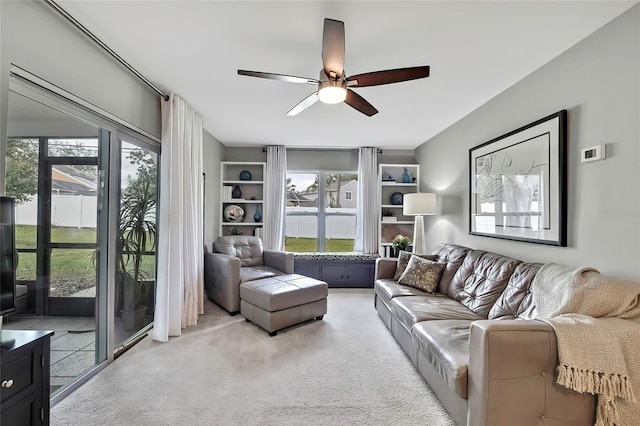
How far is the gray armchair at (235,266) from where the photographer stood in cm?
343

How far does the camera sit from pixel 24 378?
4.25 ft

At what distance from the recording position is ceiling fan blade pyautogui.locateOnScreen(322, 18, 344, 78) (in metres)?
1.60

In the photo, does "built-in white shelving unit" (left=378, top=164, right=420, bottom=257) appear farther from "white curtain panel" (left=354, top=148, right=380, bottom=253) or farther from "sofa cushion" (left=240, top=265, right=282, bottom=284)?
"sofa cushion" (left=240, top=265, right=282, bottom=284)

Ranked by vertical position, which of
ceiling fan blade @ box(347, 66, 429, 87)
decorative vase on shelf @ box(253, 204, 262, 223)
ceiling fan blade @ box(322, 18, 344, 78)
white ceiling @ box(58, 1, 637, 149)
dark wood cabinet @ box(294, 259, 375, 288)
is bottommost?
dark wood cabinet @ box(294, 259, 375, 288)

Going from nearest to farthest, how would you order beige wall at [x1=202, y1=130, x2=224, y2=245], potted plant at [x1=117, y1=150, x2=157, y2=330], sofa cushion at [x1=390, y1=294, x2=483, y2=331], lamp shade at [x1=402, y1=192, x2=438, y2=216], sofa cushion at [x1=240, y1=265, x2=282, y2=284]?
sofa cushion at [x1=390, y1=294, x2=483, y2=331]
potted plant at [x1=117, y1=150, x2=157, y2=330]
sofa cushion at [x1=240, y1=265, x2=282, y2=284]
lamp shade at [x1=402, y1=192, x2=438, y2=216]
beige wall at [x1=202, y1=130, x2=224, y2=245]

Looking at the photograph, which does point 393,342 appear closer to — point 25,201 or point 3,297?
point 3,297

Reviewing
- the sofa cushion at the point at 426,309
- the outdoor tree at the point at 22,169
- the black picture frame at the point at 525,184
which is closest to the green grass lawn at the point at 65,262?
the outdoor tree at the point at 22,169

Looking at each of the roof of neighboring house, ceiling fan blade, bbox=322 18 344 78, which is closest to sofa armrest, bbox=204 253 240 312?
the roof of neighboring house

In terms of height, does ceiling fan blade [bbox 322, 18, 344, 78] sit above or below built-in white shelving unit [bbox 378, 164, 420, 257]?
above

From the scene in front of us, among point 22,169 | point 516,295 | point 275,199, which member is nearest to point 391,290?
point 516,295

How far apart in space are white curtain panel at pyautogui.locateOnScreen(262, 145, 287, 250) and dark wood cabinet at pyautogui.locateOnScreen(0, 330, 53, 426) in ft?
11.7

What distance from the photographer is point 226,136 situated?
4.52 metres

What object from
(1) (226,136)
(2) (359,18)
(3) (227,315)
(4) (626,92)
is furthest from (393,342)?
(1) (226,136)

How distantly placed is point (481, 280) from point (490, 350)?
136 cm
